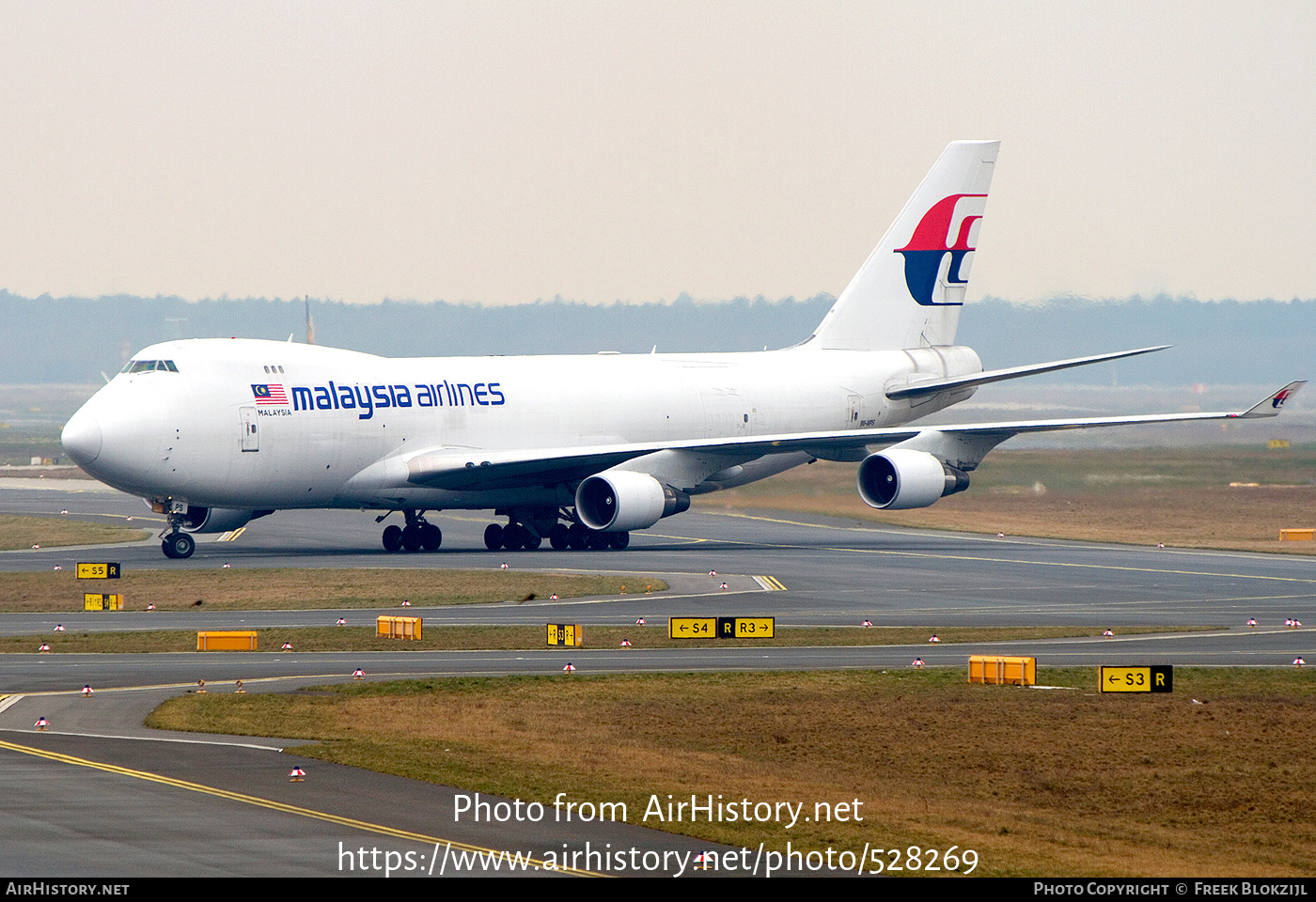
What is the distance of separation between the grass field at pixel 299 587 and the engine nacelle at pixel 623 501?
4940 mm

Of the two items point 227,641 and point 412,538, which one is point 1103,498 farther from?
point 227,641

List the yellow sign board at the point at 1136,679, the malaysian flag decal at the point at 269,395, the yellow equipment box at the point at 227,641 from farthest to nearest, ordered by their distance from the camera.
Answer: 1. the malaysian flag decal at the point at 269,395
2. the yellow equipment box at the point at 227,641
3. the yellow sign board at the point at 1136,679

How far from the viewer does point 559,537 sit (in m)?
58.4

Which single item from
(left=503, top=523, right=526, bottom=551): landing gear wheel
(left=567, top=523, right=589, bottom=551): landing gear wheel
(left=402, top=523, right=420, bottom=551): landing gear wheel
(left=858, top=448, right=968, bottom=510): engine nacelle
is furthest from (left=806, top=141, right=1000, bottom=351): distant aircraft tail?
(left=402, top=523, right=420, bottom=551): landing gear wheel

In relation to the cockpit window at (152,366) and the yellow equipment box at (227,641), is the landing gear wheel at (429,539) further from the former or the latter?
the yellow equipment box at (227,641)

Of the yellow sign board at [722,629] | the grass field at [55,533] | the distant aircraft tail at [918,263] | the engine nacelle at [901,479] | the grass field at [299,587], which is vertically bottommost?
the grass field at [55,533]

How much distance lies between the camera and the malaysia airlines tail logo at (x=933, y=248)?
6744 cm

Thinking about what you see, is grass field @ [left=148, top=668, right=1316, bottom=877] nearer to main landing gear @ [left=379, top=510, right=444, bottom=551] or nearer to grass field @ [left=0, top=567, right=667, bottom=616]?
grass field @ [left=0, top=567, right=667, bottom=616]

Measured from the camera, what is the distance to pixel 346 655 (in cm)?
3531

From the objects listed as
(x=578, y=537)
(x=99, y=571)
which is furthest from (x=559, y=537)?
(x=99, y=571)

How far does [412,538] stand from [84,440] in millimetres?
11818

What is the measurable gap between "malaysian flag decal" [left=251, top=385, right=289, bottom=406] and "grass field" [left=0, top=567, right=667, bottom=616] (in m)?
4.93

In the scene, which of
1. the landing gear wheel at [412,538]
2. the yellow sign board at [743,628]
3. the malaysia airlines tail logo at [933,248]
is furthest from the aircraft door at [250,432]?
the malaysia airlines tail logo at [933,248]

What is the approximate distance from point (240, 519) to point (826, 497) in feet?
80.3
